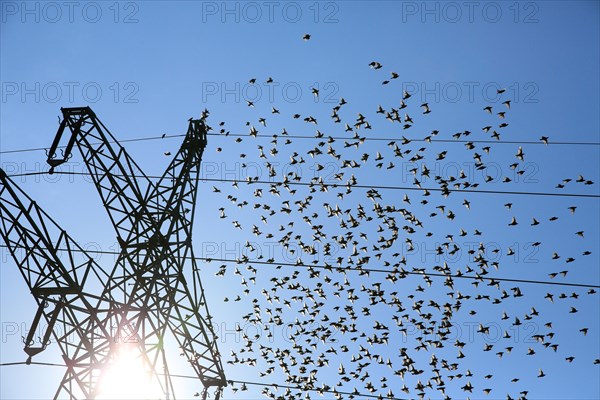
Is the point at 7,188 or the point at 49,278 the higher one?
the point at 7,188

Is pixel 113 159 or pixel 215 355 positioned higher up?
pixel 113 159

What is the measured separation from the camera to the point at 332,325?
34.5m

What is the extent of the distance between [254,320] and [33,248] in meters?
13.8

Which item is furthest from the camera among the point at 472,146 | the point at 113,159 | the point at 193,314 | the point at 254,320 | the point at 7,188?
the point at 254,320

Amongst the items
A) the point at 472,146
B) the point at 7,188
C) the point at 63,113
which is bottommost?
the point at 7,188

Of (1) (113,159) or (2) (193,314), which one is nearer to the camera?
(1) (113,159)

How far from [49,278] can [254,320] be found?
1328cm

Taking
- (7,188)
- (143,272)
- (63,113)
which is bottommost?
(143,272)

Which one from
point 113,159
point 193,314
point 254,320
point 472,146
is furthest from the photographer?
point 254,320

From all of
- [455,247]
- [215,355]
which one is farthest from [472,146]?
[215,355]

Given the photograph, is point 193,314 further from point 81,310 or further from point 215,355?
point 81,310

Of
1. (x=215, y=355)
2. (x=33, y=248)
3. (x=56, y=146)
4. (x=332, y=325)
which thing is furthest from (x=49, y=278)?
(x=332, y=325)

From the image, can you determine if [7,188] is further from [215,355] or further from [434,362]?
[434,362]

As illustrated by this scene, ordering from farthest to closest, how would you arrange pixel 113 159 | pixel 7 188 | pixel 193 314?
pixel 193 314
pixel 113 159
pixel 7 188
